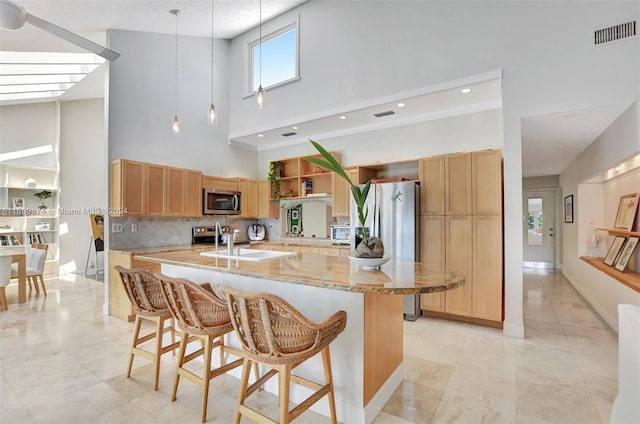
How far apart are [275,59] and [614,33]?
4.29m

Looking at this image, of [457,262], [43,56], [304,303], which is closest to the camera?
[304,303]

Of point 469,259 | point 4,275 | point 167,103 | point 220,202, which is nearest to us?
point 469,259

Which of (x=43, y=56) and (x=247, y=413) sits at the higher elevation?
(x=43, y=56)

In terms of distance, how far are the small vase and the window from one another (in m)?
3.71

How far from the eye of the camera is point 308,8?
4742mm

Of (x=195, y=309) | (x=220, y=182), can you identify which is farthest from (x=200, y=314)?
(x=220, y=182)

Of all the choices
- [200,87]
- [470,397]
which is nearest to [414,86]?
[470,397]

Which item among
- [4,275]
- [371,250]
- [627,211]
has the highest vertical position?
[627,211]

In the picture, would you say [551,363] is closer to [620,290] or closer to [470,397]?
[470,397]

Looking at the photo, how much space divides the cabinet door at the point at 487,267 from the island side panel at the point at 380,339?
1.68 meters

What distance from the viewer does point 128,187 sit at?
3986 mm

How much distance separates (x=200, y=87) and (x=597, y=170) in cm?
587

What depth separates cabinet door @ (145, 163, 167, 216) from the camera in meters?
4.21

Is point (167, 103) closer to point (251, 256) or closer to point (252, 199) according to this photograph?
point (252, 199)
